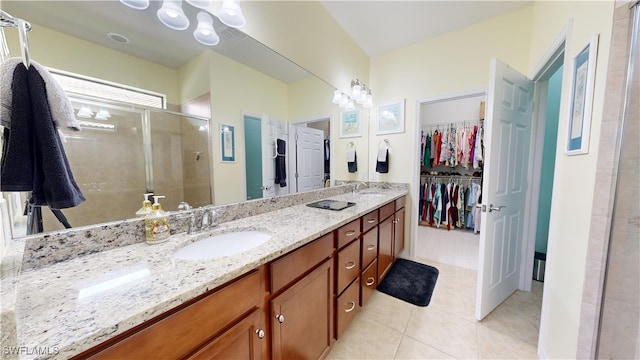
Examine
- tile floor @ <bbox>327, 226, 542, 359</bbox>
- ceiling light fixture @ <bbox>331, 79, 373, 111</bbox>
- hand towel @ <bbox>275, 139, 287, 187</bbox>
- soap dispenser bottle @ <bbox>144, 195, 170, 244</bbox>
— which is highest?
ceiling light fixture @ <bbox>331, 79, 373, 111</bbox>

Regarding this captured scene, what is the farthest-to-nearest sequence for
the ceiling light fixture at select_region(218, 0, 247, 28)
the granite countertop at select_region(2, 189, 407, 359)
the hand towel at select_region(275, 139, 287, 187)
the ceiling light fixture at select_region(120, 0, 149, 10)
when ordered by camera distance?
the hand towel at select_region(275, 139, 287, 187), the ceiling light fixture at select_region(218, 0, 247, 28), the ceiling light fixture at select_region(120, 0, 149, 10), the granite countertop at select_region(2, 189, 407, 359)

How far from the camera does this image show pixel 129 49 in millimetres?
943

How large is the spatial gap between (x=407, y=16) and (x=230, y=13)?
1.80m

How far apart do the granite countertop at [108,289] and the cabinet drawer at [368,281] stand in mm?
886

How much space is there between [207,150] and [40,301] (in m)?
0.86

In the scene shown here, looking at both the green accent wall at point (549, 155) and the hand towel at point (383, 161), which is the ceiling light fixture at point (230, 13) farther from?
the green accent wall at point (549, 155)

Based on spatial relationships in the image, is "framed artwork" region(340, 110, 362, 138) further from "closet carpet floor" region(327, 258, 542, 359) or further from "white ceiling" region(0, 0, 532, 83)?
"closet carpet floor" region(327, 258, 542, 359)

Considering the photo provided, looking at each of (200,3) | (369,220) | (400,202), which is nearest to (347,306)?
(369,220)

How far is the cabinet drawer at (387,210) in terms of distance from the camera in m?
1.91

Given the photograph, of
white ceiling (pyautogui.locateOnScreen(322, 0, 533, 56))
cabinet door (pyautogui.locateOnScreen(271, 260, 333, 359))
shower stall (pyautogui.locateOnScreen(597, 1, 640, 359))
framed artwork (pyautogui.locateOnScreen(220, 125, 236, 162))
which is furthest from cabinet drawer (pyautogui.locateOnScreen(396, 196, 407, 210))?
white ceiling (pyautogui.locateOnScreen(322, 0, 533, 56))

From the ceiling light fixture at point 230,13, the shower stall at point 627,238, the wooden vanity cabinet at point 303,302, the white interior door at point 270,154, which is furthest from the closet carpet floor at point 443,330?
the ceiling light fixture at point 230,13

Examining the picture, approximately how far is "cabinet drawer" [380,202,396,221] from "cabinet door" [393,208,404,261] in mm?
151

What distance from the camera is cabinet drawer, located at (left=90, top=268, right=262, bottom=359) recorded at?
1.61ft

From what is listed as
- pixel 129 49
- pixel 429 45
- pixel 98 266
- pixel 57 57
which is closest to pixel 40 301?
pixel 98 266
